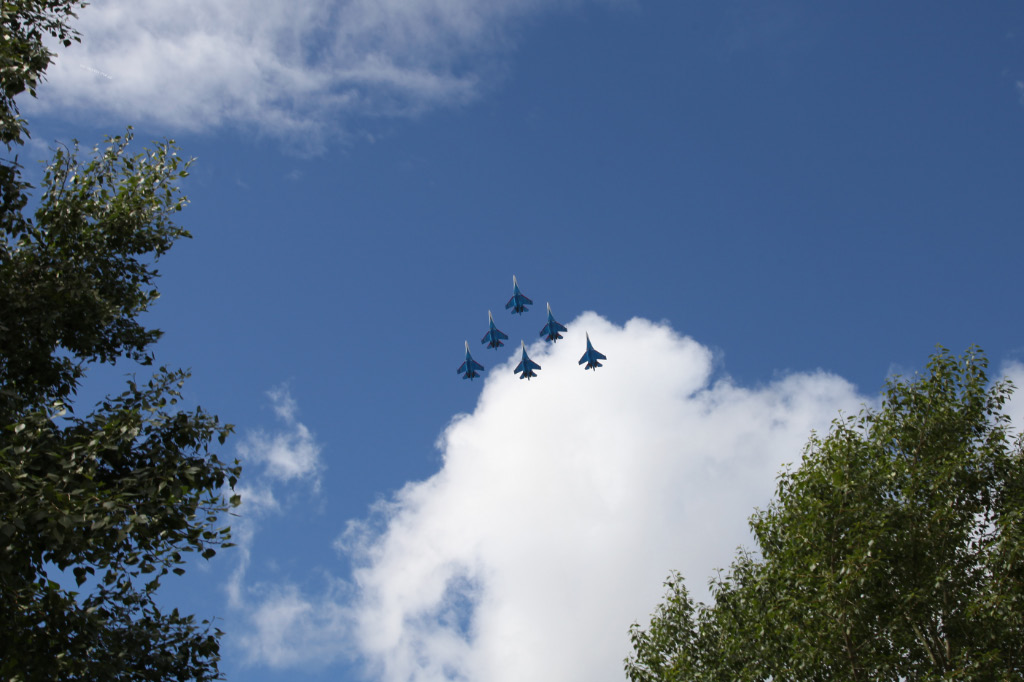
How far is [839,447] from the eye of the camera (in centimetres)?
1905

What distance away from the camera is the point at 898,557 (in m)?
17.3

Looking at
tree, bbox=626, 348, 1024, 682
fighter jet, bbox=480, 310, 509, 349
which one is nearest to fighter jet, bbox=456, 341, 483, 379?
fighter jet, bbox=480, 310, 509, 349

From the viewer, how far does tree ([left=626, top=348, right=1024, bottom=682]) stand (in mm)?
16266

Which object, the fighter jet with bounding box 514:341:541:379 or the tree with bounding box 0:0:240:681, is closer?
the tree with bounding box 0:0:240:681

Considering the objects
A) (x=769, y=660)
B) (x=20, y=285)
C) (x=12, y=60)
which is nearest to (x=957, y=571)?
(x=769, y=660)

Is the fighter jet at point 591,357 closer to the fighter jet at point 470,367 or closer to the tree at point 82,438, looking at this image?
the fighter jet at point 470,367

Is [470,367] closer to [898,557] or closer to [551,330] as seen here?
[551,330]

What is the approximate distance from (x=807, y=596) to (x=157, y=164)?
15.1 meters

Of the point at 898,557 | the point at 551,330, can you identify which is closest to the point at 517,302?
the point at 551,330

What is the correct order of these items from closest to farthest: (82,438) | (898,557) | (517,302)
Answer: (82,438) → (898,557) → (517,302)

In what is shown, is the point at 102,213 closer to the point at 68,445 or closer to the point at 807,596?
the point at 68,445

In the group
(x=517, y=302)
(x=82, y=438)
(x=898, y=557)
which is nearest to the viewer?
(x=82, y=438)

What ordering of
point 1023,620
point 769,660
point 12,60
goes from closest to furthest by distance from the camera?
point 12,60
point 1023,620
point 769,660

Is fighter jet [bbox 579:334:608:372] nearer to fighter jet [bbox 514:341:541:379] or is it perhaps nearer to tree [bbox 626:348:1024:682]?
fighter jet [bbox 514:341:541:379]
